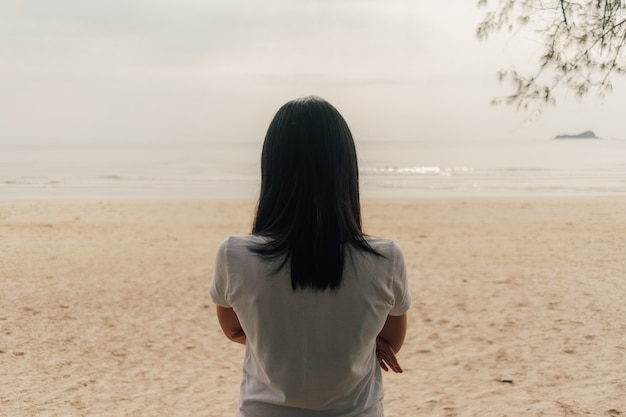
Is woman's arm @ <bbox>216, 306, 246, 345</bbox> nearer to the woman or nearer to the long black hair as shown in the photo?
the woman

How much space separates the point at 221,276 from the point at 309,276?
0.21 meters

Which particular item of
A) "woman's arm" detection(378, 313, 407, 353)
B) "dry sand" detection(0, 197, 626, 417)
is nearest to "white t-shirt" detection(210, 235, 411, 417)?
"woman's arm" detection(378, 313, 407, 353)

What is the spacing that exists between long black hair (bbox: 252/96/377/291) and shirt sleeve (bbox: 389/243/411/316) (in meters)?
0.07

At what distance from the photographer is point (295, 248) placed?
1394mm

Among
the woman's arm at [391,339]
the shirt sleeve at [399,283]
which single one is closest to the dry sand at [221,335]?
the woman's arm at [391,339]

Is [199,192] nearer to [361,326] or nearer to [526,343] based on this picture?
[526,343]

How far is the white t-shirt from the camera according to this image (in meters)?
1.39

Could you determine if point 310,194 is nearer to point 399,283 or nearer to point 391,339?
point 399,283

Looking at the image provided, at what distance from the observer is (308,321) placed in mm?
1396

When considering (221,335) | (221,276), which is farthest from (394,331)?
(221,335)

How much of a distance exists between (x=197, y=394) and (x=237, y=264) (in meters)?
4.04

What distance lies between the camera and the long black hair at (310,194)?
1380 mm

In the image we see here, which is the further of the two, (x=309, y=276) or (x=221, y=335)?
(x=221, y=335)

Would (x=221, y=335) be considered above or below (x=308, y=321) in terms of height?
below
